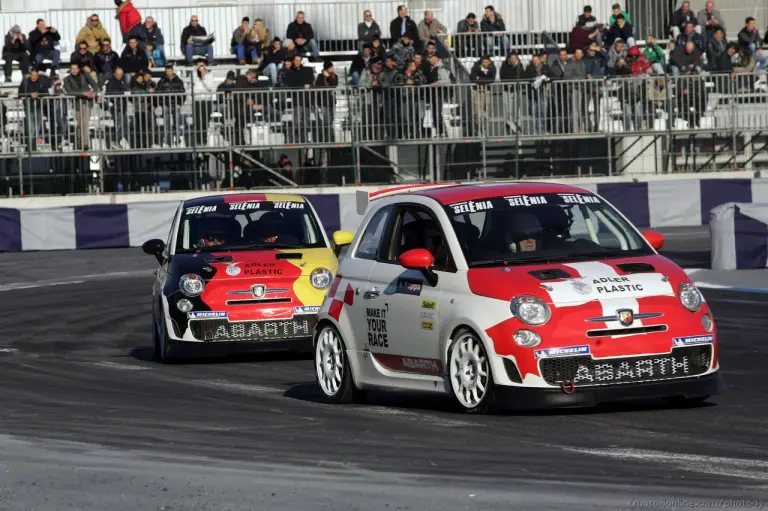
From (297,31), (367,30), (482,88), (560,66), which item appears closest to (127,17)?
(297,31)

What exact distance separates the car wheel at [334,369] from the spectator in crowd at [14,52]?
896 inches

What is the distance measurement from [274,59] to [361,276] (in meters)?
21.5

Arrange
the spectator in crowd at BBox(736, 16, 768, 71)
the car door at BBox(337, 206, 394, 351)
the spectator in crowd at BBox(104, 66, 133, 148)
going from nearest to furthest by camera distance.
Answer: the car door at BBox(337, 206, 394, 351) < the spectator in crowd at BBox(104, 66, 133, 148) < the spectator in crowd at BBox(736, 16, 768, 71)

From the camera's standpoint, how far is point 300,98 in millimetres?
31109

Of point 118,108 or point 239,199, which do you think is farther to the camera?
point 118,108

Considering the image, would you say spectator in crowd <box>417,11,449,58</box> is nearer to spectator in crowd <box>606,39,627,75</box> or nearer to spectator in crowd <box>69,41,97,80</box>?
spectator in crowd <box>606,39,627,75</box>

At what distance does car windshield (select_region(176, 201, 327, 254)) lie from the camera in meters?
15.8

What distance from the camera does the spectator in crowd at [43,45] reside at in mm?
33500

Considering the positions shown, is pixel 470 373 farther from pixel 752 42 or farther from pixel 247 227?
pixel 752 42

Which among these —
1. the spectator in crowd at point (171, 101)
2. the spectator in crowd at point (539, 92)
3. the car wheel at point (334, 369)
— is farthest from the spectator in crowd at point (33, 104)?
the car wheel at point (334, 369)

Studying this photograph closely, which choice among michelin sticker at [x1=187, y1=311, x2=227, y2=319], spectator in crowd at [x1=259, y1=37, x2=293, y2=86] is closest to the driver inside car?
michelin sticker at [x1=187, y1=311, x2=227, y2=319]

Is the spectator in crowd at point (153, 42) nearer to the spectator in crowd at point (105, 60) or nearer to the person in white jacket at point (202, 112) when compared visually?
the spectator in crowd at point (105, 60)

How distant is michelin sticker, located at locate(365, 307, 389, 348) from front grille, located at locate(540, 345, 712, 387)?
166 cm

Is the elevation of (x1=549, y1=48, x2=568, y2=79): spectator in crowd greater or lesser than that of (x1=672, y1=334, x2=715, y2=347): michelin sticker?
greater
